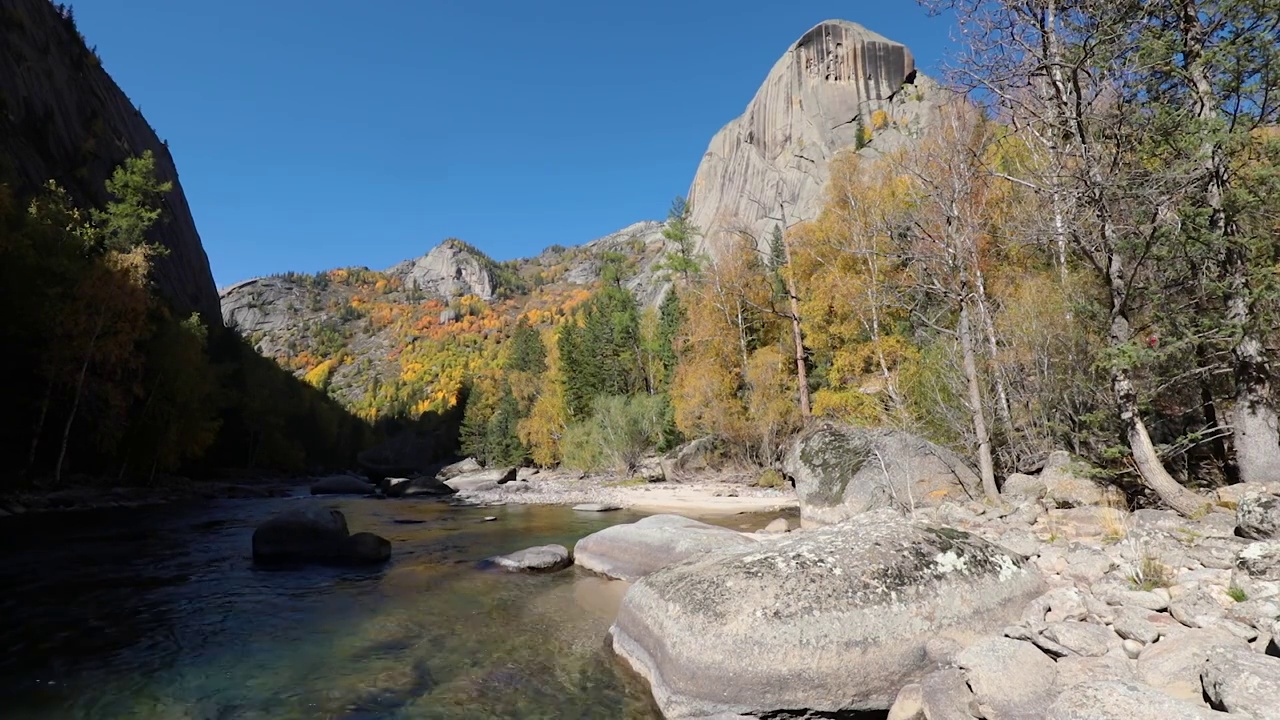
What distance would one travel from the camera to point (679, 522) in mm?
11984

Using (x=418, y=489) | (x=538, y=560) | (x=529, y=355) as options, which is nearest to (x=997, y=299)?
(x=538, y=560)

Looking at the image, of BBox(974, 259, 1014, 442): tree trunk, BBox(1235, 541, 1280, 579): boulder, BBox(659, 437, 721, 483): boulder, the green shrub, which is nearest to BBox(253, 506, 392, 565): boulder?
BBox(974, 259, 1014, 442): tree trunk

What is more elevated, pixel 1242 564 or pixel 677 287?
pixel 677 287

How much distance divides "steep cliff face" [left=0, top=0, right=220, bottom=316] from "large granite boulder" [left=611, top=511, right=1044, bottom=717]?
115 ft

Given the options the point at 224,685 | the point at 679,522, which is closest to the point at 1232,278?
the point at 679,522

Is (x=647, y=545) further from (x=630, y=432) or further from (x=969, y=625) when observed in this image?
(x=630, y=432)

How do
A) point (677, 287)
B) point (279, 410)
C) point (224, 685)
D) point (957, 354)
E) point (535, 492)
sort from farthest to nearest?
point (279, 410) < point (677, 287) < point (535, 492) < point (957, 354) < point (224, 685)

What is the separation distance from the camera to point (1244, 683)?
11.0 feet

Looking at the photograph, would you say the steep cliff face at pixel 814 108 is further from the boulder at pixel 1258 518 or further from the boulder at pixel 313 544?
the boulder at pixel 1258 518

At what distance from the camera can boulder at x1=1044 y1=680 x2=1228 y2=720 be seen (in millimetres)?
3281

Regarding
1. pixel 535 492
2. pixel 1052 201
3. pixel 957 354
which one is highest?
pixel 1052 201

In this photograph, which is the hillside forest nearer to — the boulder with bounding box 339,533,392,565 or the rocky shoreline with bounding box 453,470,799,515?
the rocky shoreline with bounding box 453,470,799,515

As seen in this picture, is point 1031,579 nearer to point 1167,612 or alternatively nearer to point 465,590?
point 1167,612

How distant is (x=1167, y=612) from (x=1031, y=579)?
1.29 metres
